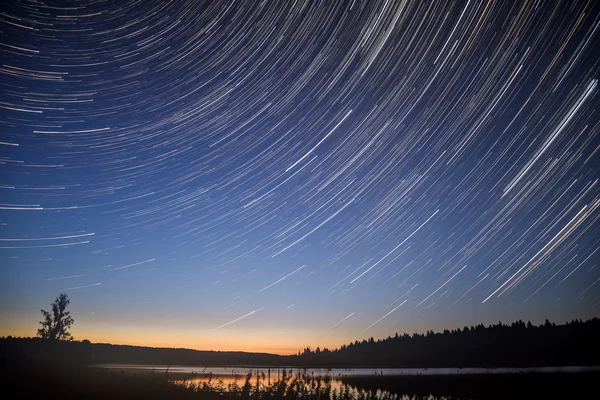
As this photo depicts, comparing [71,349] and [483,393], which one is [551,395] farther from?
[71,349]

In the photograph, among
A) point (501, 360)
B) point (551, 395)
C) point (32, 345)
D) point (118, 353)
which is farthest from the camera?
point (118, 353)

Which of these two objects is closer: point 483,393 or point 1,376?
point 1,376

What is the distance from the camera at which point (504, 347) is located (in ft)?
369

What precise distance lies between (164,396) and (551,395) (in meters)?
28.3

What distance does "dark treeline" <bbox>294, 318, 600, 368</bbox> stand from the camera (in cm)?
9700

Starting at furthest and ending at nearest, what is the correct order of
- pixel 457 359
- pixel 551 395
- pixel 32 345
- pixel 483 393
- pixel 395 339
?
pixel 395 339, pixel 457 359, pixel 32 345, pixel 483 393, pixel 551 395

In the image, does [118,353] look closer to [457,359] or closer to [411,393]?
[457,359]

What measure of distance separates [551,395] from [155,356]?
175097mm

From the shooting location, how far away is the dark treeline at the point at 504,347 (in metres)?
97.0

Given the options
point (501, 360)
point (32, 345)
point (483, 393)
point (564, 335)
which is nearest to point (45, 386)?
point (483, 393)

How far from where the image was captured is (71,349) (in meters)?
66.9

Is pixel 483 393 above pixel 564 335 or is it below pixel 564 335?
below

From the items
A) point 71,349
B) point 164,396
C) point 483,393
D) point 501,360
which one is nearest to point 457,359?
point 501,360

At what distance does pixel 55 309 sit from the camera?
65.1 metres
